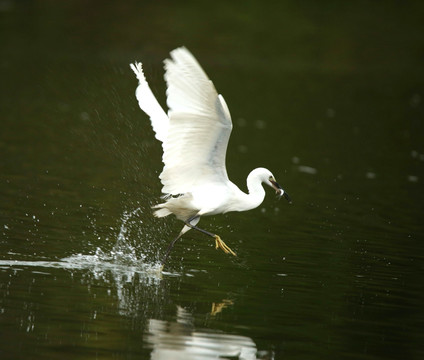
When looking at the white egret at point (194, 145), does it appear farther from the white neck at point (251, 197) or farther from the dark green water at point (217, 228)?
the dark green water at point (217, 228)

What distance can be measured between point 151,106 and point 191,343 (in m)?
5.20

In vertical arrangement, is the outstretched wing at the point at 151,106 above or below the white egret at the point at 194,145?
above

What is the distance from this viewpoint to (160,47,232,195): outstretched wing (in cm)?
989

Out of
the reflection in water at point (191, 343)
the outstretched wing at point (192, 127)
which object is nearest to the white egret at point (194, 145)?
the outstretched wing at point (192, 127)

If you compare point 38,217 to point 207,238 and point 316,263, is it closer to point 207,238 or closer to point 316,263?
point 207,238

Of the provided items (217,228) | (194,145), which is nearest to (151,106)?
(194,145)

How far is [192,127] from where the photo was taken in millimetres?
10711

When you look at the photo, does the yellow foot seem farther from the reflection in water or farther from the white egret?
the reflection in water

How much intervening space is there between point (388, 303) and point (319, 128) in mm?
16642

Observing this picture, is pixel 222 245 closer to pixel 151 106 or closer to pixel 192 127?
pixel 192 127

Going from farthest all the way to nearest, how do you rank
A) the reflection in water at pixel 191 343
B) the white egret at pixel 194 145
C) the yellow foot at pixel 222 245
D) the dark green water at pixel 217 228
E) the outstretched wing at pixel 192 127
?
the yellow foot at pixel 222 245
the white egret at pixel 194 145
the outstretched wing at pixel 192 127
the dark green water at pixel 217 228
the reflection in water at pixel 191 343

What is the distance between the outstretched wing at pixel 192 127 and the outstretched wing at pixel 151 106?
1.06 metres

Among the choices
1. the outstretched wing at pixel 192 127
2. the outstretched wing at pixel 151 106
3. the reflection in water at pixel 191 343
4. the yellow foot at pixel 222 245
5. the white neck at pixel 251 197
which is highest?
the outstretched wing at pixel 151 106

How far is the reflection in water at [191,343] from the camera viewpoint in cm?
803
